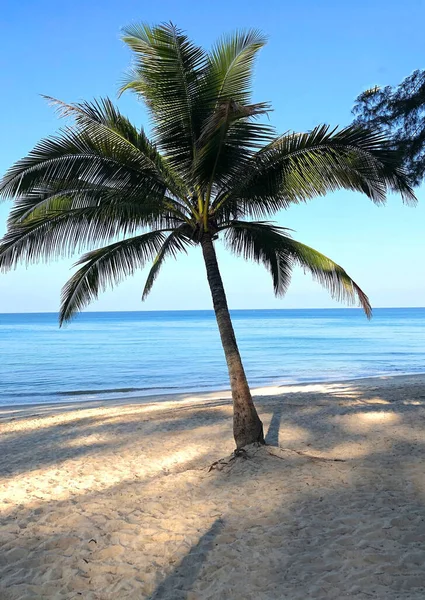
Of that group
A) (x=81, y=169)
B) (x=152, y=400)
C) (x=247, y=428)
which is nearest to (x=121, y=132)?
(x=81, y=169)

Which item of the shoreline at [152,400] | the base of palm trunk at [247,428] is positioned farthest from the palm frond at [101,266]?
the shoreline at [152,400]

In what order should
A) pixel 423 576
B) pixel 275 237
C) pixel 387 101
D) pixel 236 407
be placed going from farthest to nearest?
pixel 387 101 → pixel 275 237 → pixel 236 407 → pixel 423 576

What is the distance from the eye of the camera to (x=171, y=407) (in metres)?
13.3

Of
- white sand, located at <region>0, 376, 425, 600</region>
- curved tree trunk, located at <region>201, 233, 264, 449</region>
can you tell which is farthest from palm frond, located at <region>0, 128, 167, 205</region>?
white sand, located at <region>0, 376, 425, 600</region>

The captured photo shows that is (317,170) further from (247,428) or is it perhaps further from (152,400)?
(152,400)

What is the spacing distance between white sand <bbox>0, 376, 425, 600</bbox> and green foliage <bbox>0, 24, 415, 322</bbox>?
248 cm

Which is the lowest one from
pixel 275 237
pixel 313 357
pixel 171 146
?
pixel 313 357

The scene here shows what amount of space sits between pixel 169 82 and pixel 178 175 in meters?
1.29

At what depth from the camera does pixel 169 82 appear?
712 cm

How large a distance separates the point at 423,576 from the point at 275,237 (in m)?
Result: 5.08

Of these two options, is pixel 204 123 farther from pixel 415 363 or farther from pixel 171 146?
pixel 415 363

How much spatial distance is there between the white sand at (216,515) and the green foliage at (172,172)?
8.15ft

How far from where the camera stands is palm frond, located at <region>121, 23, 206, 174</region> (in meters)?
6.99

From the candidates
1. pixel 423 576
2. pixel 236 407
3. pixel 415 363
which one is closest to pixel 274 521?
pixel 423 576
